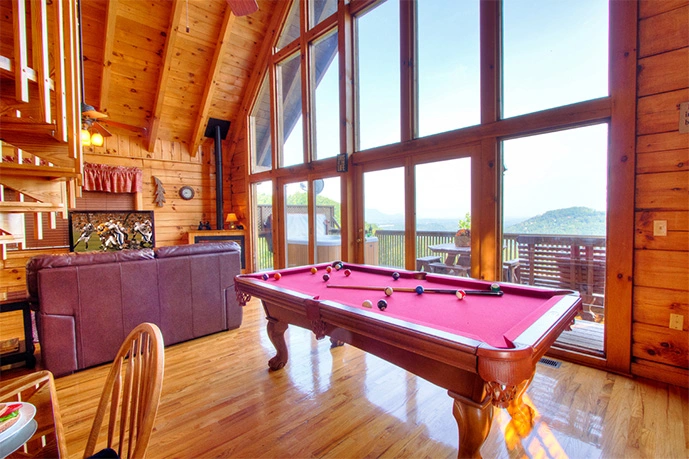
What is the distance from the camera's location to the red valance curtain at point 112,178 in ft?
18.4

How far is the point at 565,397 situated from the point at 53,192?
3.67 metres

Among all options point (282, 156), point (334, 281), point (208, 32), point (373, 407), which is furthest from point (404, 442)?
point (208, 32)

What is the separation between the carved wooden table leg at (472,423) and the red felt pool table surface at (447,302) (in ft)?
0.91

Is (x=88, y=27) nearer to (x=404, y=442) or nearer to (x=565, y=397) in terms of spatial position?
(x=404, y=442)

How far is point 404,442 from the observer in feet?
5.62

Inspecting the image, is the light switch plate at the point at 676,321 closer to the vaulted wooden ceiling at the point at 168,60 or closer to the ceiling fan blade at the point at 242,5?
the ceiling fan blade at the point at 242,5

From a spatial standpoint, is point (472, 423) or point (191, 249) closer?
point (472, 423)

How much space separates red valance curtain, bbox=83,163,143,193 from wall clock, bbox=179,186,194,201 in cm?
74

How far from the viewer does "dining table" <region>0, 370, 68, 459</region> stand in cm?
99

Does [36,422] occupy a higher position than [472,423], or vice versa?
[36,422]

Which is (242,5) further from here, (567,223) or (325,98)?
(567,223)

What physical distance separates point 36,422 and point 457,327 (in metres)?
1.65

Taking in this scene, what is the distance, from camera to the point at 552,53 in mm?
2793

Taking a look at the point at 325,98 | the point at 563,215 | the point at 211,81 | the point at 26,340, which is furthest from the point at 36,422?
the point at 211,81
